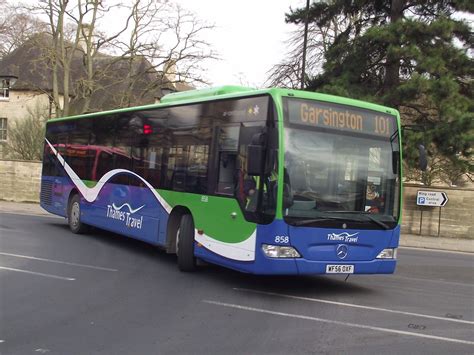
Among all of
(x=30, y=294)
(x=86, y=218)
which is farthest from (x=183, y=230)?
(x=86, y=218)

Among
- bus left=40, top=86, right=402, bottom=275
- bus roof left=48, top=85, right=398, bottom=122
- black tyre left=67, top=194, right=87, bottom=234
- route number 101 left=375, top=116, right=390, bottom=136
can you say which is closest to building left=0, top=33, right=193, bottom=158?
black tyre left=67, top=194, right=87, bottom=234

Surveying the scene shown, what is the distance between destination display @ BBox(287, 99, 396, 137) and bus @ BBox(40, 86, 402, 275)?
2 cm

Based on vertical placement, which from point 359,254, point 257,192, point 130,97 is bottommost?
point 359,254

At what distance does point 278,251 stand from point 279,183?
923 mm

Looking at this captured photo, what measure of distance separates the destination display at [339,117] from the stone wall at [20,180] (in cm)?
2135

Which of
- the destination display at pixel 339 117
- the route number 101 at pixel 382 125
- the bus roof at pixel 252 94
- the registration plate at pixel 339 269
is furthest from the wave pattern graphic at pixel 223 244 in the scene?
the route number 101 at pixel 382 125

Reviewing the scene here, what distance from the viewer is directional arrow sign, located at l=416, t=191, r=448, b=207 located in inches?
764

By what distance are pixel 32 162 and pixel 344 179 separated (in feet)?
72.2

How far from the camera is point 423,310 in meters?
7.62

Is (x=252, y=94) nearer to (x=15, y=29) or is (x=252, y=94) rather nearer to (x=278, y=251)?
(x=278, y=251)

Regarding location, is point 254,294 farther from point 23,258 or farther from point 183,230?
point 23,258

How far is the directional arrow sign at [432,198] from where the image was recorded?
19406mm

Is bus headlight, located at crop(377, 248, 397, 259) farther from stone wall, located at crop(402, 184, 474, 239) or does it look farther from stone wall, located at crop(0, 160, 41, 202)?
stone wall, located at crop(0, 160, 41, 202)

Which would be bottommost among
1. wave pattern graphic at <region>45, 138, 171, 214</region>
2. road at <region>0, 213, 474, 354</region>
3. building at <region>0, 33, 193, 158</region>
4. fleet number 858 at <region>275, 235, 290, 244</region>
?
road at <region>0, 213, 474, 354</region>
